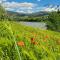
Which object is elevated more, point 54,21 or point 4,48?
point 4,48

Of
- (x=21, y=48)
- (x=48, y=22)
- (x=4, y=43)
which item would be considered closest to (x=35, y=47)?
(x=21, y=48)

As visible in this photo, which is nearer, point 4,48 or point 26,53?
point 4,48

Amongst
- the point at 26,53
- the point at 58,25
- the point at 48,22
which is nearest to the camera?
the point at 26,53

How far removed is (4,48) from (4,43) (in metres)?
0.34

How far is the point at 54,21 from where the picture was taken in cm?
6016

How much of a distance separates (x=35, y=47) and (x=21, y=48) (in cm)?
91

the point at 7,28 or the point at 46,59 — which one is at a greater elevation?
the point at 7,28

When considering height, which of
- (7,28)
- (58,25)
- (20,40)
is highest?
(7,28)

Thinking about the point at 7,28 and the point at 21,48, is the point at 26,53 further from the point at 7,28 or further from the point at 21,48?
the point at 7,28

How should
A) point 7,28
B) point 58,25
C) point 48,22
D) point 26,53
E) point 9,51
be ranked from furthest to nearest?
point 48,22
point 58,25
point 26,53
point 9,51
point 7,28

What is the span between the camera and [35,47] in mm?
8352

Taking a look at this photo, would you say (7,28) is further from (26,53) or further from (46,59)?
(46,59)

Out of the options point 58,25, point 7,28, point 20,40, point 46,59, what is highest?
point 7,28

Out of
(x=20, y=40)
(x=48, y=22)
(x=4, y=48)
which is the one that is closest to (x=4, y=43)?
(x=4, y=48)
